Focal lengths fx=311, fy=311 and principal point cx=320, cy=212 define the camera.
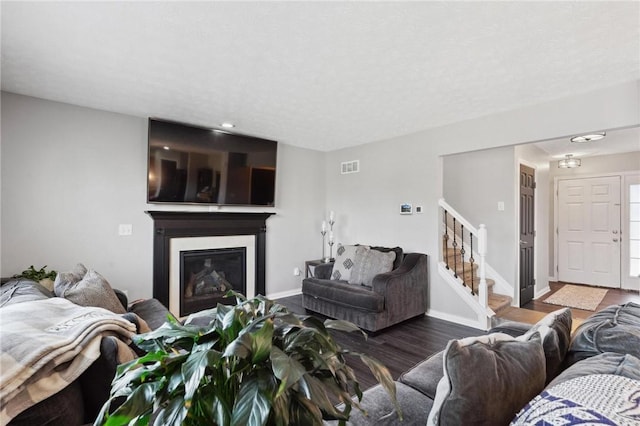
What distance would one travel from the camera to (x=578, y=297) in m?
4.78

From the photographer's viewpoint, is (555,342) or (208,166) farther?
(208,166)

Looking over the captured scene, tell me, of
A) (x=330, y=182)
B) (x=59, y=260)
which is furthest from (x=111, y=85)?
(x=330, y=182)

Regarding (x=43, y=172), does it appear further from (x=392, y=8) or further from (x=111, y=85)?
(x=392, y=8)

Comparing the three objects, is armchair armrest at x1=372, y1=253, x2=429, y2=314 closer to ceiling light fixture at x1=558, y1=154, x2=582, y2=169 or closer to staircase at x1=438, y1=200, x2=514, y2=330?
staircase at x1=438, y1=200, x2=514, y2=330

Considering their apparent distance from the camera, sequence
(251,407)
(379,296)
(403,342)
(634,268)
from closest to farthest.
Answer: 1. (251,407)
2. (403,342)
3. (379,296)
4. (634,268)

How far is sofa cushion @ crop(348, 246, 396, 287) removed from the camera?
3713mm

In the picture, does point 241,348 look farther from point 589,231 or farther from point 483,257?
point 589,231

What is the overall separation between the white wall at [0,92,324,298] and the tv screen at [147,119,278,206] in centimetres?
22

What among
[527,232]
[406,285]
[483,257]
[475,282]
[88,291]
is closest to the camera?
[88,291]

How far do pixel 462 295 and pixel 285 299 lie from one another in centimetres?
243

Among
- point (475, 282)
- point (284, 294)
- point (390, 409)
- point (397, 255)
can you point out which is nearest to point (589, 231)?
point (475, 282)

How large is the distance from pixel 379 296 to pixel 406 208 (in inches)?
54.0

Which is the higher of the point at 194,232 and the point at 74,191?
the point at 74,191

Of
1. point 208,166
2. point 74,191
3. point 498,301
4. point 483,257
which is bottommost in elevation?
point 498,301
